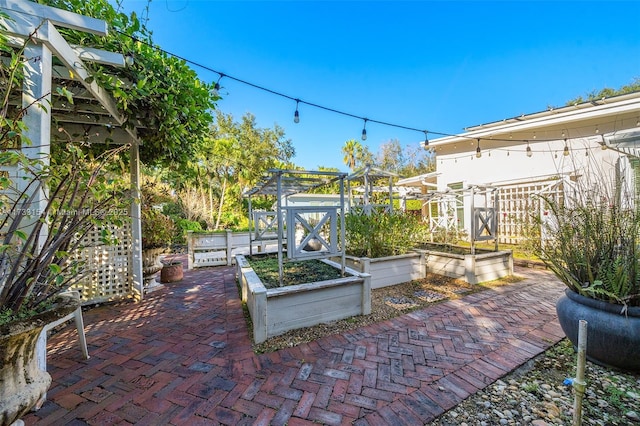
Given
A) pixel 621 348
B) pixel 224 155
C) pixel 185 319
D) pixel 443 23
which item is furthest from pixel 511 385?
pixel 224 155

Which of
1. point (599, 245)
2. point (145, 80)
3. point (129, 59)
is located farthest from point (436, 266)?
point (129, 59)

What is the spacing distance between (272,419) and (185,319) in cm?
222

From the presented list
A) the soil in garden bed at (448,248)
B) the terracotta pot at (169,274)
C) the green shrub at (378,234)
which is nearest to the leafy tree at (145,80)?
the terracotta pot at (169,274)

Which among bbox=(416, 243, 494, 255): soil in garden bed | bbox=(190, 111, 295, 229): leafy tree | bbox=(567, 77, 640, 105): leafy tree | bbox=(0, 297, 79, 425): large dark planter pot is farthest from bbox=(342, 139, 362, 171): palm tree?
bbox=(0, 297, 79, 425): large dark planter pot

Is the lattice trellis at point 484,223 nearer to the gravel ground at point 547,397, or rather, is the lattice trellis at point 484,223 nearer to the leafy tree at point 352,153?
the gravel ground at point 547,397

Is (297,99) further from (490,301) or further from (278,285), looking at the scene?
(490,301)

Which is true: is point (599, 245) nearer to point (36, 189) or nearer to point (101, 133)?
point (36, 189)

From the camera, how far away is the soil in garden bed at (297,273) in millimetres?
3354

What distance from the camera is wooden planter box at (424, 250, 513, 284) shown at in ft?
15.3

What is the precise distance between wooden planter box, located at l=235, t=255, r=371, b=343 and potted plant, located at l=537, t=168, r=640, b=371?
6.46 ft

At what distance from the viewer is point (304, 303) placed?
295cm

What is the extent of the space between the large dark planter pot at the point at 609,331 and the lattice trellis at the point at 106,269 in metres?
5.61

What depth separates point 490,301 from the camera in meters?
3.75

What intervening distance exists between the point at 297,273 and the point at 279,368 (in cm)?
165
